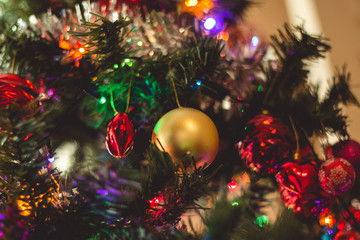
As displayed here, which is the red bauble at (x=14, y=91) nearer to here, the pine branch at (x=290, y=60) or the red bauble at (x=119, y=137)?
the red bauble at (x=119, y=137)

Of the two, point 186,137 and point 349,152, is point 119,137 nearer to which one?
point 186,137

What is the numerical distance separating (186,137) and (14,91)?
21 centimetres

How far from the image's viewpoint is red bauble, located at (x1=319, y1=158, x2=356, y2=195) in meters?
0.34

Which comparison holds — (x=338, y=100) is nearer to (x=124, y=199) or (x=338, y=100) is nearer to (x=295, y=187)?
(x=295, y=187)

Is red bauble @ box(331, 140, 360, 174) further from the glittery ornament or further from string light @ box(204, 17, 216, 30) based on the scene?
string light @ box(204, 17, 216, 30)

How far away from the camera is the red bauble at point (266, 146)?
376mm

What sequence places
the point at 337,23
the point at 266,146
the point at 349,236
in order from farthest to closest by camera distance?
the point at 337,23 < the point at 266,146 < the point at 349,236

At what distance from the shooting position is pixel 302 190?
0.36 m

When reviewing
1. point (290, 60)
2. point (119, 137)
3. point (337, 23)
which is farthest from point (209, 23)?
point (337, 23)

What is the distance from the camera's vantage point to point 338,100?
0.46 metres

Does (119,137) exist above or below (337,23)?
above

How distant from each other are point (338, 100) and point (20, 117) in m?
0.46

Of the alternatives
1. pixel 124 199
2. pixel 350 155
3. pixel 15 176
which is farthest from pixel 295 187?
pixel 15 176

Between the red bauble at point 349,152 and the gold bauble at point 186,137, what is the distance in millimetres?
213
